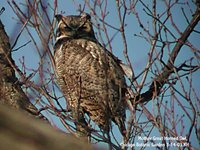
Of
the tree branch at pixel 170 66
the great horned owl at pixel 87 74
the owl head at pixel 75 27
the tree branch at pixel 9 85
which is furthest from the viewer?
the owl head at pixel 75 27

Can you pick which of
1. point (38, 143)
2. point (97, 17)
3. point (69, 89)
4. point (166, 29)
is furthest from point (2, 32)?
point (38, 143)

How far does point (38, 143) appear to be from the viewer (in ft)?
2.67

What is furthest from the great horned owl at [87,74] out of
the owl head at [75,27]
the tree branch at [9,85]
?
the tree branch at [9,85]

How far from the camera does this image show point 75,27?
6.76 meters

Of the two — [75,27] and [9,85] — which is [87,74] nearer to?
[75,27]

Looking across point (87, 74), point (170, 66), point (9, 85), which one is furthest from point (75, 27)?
point (170, 66)

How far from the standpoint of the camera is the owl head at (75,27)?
6.69 m

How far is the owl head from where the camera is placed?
669cm

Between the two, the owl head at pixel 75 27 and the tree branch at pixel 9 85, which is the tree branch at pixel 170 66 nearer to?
the tree branch at pixel 9 85

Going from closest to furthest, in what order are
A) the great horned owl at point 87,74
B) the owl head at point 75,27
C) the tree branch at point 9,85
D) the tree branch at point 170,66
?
the tree branch at point 170,66 → the tree branch at point 9,85 → the great horned owl at point 87,74 → the owl head at point 75,27

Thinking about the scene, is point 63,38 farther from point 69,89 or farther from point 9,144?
point 9,144

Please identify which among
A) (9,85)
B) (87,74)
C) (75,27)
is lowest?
(9,85)

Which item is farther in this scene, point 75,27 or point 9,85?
point 75,27

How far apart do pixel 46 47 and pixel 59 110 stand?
59 centimetres
